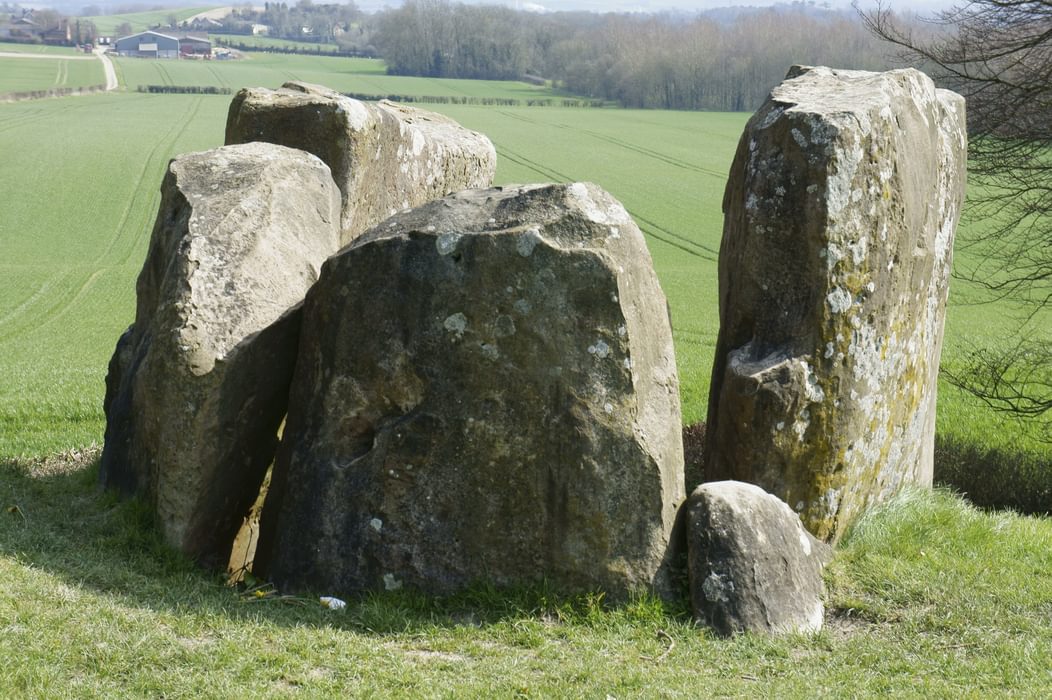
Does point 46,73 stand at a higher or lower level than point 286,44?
lower

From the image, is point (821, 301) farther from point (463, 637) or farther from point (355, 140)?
point (355, 140)

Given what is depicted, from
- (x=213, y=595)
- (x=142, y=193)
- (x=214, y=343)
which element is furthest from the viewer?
(x=142, y=193)

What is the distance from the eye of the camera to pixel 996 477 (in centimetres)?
1505

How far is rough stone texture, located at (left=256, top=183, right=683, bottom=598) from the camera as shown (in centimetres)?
746

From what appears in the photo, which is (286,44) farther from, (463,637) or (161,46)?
(463,637)

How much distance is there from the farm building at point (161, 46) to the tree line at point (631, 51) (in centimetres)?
2698

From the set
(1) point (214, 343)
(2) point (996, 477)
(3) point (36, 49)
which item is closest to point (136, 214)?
(2) point (996, 477)

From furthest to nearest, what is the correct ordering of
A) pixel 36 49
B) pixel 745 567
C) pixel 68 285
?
pixel 36 49
pixel 68 285
pixel 745 567

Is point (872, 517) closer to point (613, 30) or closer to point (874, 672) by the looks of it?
point (874, 672)

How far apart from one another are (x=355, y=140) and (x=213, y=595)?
6280 mm

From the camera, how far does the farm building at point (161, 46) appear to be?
529 feet

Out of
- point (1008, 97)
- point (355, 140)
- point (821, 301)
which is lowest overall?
point (821, 301)

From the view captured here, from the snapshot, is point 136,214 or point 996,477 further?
point 136,214

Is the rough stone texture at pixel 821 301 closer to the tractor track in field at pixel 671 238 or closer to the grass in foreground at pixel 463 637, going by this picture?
the grass in foreground at pixel 463 637
